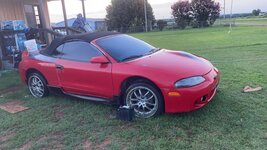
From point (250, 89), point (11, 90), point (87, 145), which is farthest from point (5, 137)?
point (250, 89)

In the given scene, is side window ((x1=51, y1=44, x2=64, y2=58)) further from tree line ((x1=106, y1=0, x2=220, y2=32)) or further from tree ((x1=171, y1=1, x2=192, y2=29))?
tree ((x1=171, y1=1, x2=192, y2=29))

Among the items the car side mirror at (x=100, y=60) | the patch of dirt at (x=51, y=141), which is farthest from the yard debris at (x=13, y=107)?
the car side mirror at (x=100, y=60)

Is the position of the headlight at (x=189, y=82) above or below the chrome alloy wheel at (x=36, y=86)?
above

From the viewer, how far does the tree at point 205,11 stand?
4031cm

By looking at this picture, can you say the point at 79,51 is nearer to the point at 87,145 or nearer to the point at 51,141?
the point at 51,141

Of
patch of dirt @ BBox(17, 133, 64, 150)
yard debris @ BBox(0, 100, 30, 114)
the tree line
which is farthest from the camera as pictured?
the tree line

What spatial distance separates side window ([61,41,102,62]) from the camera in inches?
196

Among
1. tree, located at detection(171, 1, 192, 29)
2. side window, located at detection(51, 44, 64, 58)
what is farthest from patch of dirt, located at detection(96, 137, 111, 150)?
tree, located at detection(171, 1, 192, 29)

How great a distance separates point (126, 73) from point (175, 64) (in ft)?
2.58

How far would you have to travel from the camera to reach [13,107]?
5.61 metres

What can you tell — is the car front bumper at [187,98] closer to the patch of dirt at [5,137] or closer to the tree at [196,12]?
the patch of dirt at [5,137]

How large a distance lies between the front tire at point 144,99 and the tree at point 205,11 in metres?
37.3

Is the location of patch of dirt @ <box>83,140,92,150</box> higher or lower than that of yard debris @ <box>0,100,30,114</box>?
lower

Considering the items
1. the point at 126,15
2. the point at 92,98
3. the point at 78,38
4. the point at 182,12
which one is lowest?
the point at 92,98
